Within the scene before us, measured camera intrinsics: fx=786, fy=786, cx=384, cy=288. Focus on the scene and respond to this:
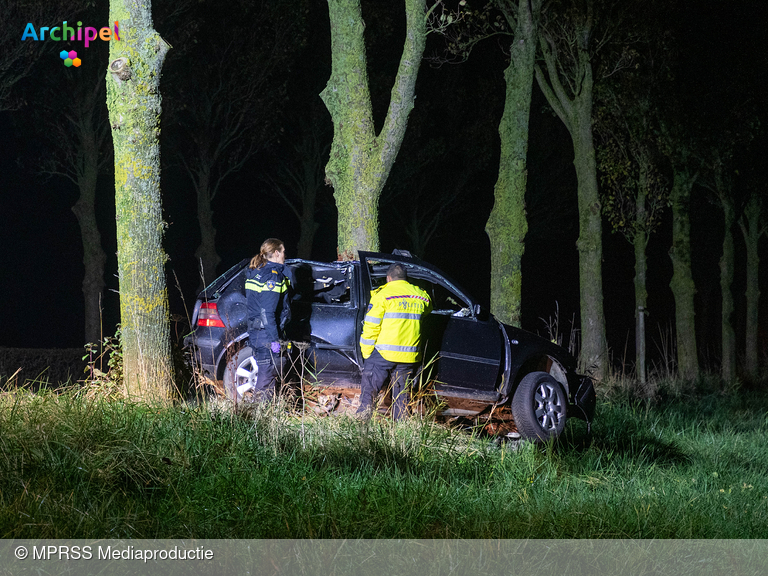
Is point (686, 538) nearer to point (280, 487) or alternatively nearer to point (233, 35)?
point (280, 487)

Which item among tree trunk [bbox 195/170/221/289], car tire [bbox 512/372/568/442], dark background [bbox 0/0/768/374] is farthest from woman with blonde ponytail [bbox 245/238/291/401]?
tree trunk [bbox 195/170/221/289]

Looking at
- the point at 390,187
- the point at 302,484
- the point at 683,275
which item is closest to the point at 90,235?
the point at 390,187

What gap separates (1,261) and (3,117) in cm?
532

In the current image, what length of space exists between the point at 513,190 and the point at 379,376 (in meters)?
5.02

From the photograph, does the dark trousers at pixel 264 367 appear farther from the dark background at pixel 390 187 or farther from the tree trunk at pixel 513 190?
the dark background at pixel 390 187

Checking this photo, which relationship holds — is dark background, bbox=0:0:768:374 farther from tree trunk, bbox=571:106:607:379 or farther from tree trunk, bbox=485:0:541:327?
tree trunk, bbox=485:0:541:327

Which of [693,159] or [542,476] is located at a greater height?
[693,159]

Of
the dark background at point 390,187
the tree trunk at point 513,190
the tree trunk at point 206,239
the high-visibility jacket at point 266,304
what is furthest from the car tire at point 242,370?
the tree trunk at point 206,239

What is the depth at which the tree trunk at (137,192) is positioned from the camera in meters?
7.04

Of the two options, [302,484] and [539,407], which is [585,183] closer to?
[539,407]

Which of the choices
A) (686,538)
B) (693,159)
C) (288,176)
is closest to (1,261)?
(288,176)

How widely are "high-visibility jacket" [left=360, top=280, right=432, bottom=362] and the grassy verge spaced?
99 cm

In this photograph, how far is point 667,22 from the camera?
15.5 meters

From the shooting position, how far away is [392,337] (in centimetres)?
748
